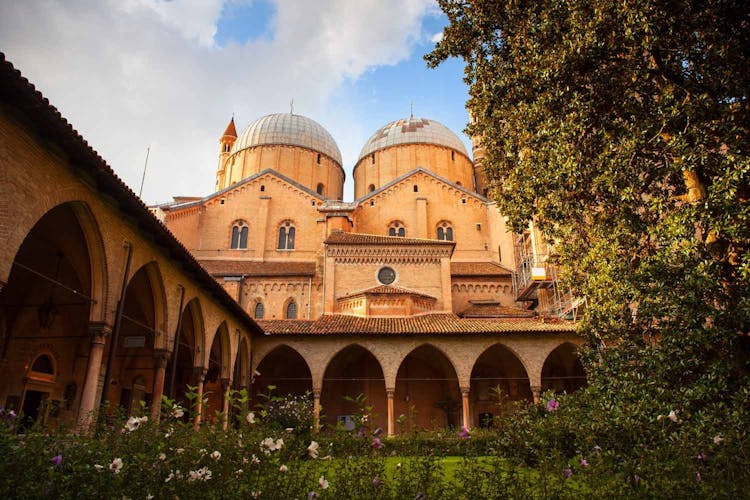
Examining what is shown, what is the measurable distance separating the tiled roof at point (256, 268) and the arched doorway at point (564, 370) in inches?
464

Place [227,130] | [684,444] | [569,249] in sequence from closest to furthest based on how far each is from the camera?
[684,444], [569,249], [227,130]

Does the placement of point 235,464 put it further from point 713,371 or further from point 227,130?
point 227,130

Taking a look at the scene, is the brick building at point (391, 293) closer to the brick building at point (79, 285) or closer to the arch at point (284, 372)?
the arch at point (284, 372)

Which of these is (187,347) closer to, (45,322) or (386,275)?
(45,322)

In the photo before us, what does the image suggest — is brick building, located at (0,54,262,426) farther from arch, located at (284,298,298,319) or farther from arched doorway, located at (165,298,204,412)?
arch, located at (284,298,298,319)

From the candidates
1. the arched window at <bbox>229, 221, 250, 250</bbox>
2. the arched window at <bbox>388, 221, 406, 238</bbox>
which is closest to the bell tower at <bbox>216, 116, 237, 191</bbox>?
the arched window at <bbox>229, 221, 250, 250</bbox>

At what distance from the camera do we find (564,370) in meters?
23.9

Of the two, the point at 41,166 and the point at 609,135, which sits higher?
the point at 609,135

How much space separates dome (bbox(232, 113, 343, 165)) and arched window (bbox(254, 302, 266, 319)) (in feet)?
47.6

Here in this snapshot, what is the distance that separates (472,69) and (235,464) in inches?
378

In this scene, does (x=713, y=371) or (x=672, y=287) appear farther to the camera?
(x=672, y=287)

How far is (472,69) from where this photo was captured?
38.0 ft

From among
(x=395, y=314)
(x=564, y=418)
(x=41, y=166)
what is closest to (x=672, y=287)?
(x=564, y=418)

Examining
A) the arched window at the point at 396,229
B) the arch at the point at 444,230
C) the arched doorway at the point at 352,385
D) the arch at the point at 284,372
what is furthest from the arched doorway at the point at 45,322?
the arch at the point at 444,230
